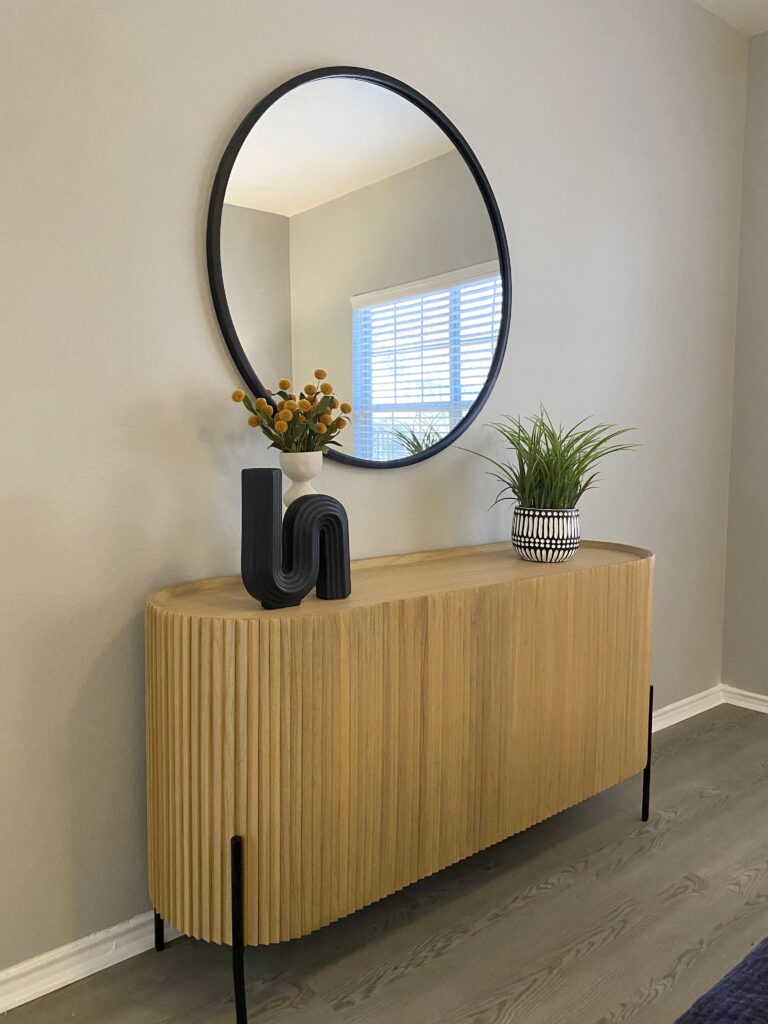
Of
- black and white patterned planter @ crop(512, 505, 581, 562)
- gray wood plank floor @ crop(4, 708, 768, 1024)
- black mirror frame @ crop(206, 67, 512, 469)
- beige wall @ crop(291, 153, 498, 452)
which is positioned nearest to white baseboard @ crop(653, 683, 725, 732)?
gray wood plank floor @ crop(4, 708, 768, 1024)

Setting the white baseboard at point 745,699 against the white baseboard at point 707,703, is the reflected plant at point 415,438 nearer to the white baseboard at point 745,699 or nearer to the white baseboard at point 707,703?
the white baseboard at point 707,703

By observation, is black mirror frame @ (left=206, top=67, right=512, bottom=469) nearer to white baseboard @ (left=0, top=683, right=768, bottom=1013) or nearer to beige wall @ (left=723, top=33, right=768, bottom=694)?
white baseboard @ (left=0, top=683, right=768, bottom=1013)

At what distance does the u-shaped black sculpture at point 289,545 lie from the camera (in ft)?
4.60

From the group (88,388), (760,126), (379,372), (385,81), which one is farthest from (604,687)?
(760,126)

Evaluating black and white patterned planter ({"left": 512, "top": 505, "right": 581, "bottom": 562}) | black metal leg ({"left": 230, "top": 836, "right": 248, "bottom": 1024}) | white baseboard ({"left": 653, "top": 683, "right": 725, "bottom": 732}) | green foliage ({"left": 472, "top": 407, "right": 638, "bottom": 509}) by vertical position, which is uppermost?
green foliage ({"left": 472, "top": 407, "right": 638, "bottom": 509})

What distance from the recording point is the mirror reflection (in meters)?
1.72

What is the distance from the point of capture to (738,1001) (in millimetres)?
686

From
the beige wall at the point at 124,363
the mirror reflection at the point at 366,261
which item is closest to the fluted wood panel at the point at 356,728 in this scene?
the beige wall at the point at 124,363

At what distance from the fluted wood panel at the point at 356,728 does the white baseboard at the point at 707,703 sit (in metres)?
1.09

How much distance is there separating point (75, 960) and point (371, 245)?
1.63 metres

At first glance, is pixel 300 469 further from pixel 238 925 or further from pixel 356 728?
pixel 238 925

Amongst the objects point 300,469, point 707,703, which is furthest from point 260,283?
point 707,703

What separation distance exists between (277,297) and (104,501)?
583 mm

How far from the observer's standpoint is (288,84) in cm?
171
